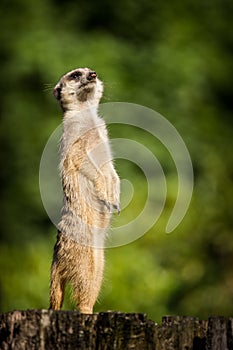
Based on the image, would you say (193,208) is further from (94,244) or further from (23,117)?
(94,244)

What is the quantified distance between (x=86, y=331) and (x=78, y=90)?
5.85 ft

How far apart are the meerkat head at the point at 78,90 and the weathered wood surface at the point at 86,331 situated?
1.70 m

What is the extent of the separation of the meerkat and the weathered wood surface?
3.25 ft

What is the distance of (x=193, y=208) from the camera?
10.1 metres

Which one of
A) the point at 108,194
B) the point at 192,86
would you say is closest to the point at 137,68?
the point at 192,86

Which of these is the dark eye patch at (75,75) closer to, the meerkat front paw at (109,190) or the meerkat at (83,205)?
the meerkat at (83,205)

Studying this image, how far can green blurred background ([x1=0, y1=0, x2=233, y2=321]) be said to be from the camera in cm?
866

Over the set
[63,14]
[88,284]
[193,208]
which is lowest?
[88,284]

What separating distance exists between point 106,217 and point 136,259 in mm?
4322

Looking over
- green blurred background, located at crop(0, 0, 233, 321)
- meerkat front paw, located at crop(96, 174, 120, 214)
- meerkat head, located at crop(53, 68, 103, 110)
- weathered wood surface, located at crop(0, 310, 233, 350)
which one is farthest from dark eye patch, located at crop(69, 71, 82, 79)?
green blurred background, located at crop(0, 0, 233, 321)

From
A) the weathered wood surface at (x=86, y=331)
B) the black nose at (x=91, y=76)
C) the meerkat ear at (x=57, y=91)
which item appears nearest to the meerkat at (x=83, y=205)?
the black nose at (x=91, y=76)

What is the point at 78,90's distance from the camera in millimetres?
4848

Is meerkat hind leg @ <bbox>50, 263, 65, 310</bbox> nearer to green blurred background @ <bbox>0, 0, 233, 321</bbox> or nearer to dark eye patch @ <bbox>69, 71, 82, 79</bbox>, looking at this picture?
dark eye patch @ <bbox>69, 71, 82, 79</bbox>

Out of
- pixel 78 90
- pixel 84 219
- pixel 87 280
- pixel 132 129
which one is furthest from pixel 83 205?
pixel 132 129
